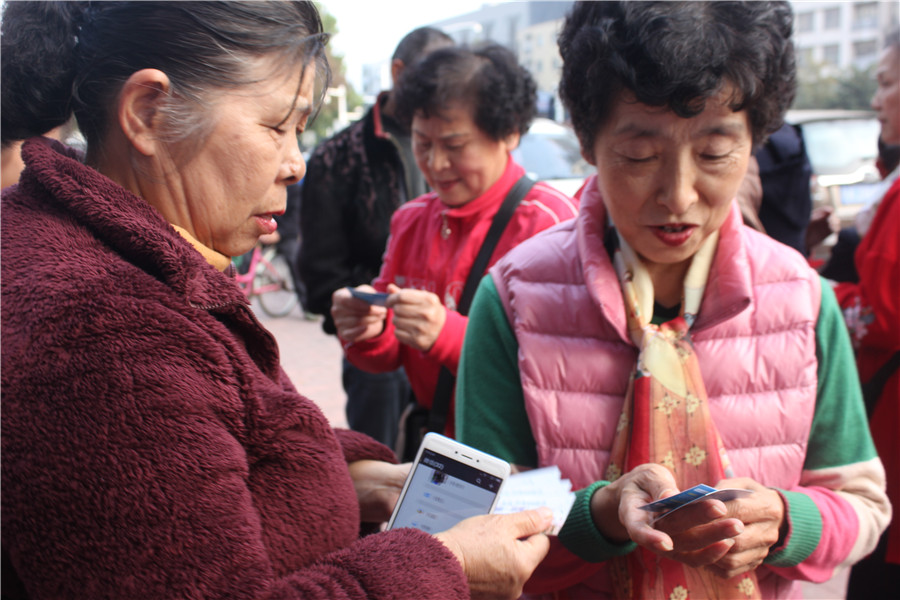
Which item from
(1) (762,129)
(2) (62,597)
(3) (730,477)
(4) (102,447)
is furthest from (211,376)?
(1) (762,129)

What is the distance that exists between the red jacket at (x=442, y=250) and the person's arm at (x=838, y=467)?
3.87 ft

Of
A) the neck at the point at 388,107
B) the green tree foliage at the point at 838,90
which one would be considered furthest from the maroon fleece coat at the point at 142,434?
the green tree foliage at the point at 838,90

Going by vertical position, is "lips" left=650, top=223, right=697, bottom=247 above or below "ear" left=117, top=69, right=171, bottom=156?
below

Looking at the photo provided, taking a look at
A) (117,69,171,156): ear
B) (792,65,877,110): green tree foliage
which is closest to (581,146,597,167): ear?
(117,69,171,156): ear

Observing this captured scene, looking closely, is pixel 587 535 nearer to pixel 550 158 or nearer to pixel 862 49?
pixel 550 158

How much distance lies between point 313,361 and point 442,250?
18.0 feet

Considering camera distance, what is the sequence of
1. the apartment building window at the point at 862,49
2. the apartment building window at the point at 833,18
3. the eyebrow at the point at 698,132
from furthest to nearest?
the apartment building window at the point at 833,18 → the apartment building window at the point at 862,49 → the eyebrow at the point at 698,132

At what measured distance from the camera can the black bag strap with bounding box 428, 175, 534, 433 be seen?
2596 millimetres

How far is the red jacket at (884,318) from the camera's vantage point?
2.48 m

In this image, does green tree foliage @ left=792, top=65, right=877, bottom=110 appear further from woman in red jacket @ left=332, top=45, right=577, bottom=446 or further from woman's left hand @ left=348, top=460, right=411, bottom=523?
woman's left hand @ left=348, top=460, right=411, bottom=523

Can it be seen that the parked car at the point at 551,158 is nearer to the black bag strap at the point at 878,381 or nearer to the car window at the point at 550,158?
the car window at the point at 550,158

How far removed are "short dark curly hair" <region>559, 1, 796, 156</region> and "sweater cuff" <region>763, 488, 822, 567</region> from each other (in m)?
0.78

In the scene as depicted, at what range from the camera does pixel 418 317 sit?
8.16 ft

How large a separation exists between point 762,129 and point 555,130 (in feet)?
22.2
